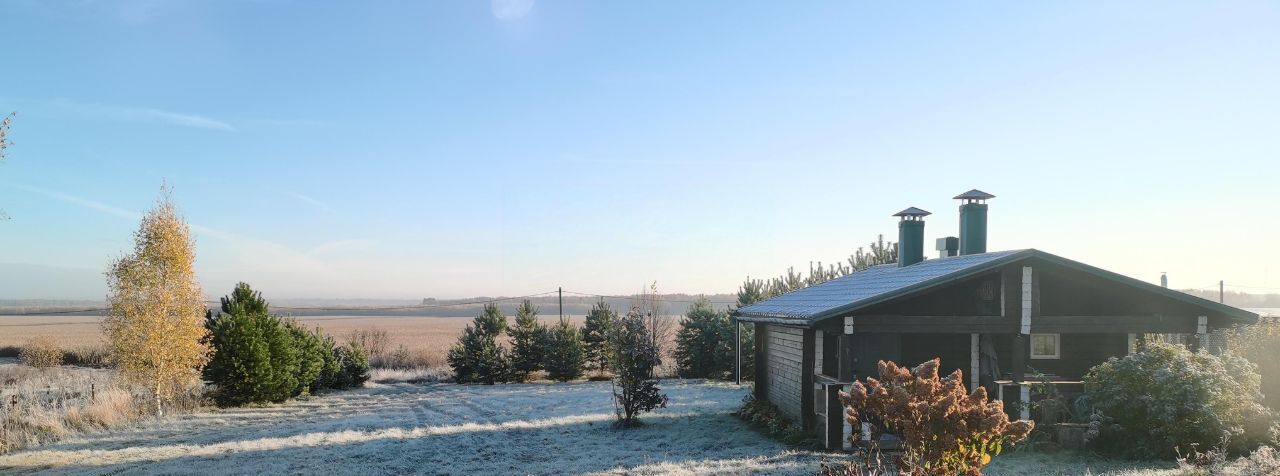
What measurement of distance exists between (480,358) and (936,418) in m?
21.8

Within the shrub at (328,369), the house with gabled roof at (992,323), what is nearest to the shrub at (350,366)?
the shrub at (328,369)

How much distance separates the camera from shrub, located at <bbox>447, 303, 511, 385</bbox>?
87.1ft

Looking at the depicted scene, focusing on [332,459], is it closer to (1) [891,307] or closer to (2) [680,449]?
(2) [680,449]

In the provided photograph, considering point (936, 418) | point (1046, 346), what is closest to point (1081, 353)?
point (1046, 346)

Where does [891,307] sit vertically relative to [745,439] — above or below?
above

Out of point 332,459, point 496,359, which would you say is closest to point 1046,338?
point 332,459

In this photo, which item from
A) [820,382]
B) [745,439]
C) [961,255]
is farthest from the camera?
[961,255]

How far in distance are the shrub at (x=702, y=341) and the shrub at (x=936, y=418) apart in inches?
753

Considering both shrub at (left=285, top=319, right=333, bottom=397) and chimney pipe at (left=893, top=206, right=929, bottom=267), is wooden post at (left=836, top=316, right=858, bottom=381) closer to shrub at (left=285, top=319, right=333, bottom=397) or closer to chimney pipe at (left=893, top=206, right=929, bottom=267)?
chimney pipe at (left=893, top=206, right=929, bottom=267)

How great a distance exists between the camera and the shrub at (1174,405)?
10.7m

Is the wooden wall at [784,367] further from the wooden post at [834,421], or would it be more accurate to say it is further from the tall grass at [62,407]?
the tall grass at [62,407]

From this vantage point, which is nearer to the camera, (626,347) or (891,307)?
(891,307)

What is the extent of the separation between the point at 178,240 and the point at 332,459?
9937mm

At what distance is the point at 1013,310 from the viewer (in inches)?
491
